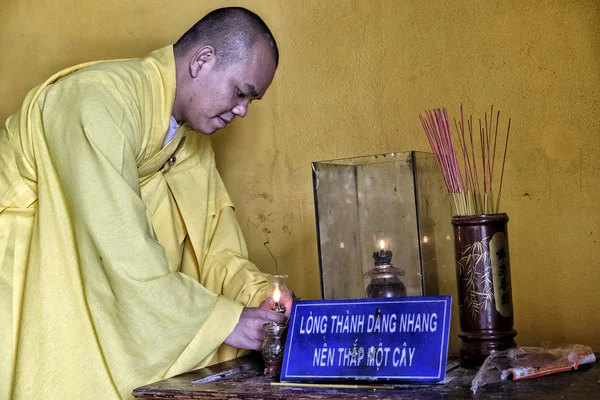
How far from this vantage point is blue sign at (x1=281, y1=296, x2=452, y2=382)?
131cm

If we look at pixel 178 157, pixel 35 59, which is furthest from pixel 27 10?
pixel 178 157

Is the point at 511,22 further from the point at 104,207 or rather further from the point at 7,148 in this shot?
the point at 7,148

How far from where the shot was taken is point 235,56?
1803 millimetres

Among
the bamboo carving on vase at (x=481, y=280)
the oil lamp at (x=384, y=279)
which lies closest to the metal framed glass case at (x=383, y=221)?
the oil lamp at (x=384, y=279)

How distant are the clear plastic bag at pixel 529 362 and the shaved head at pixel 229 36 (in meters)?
0.87

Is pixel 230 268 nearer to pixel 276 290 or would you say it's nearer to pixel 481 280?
pixel 276 290

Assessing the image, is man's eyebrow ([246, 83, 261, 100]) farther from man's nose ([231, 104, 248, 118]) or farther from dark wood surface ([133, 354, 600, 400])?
dark wood surface ([133, 354, 600, 400])

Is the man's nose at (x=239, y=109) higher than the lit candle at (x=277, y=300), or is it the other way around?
the man's nose at (x=239, y=109)

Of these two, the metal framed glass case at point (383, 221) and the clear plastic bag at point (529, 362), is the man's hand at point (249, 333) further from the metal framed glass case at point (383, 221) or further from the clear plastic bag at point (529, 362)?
the clear plastic bag at point (529, 362)

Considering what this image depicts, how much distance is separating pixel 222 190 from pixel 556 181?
0.85m

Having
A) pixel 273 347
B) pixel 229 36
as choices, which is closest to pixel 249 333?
pixel 273 347

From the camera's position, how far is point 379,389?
1.29m

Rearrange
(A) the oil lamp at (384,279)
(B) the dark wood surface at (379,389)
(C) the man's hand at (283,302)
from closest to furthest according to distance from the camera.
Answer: (B) the dark wood surface at (379,389)
(A) the oil lamp at (384,279)
(C) the man's hand at (283,302)

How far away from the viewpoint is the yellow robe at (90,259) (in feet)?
4.96
